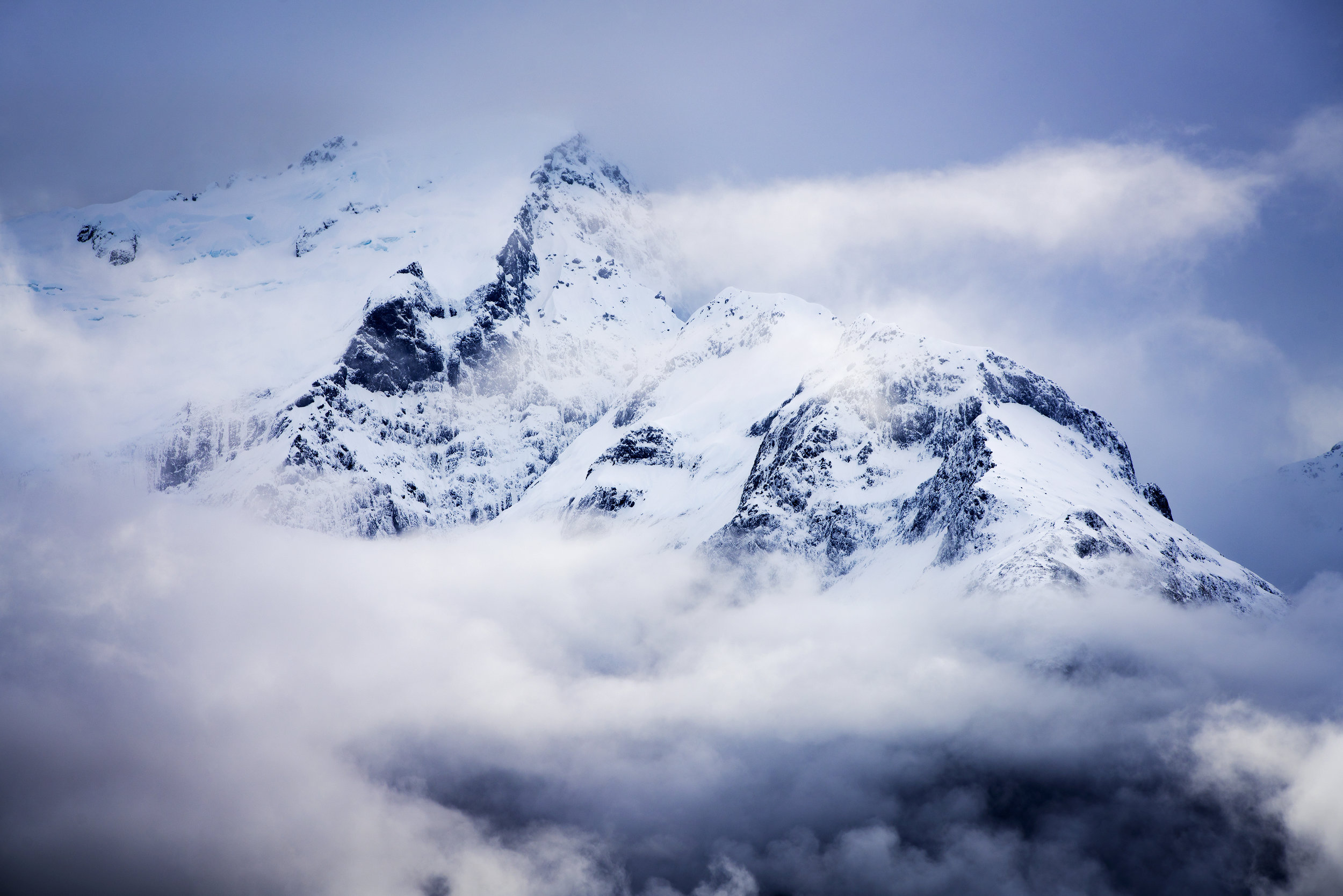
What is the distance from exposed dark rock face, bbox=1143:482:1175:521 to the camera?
7382 inches

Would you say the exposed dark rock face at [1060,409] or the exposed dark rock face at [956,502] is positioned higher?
the exposed dark rock face at [1060,409]

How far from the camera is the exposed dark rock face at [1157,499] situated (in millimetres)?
187500

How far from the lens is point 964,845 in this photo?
199750 mm

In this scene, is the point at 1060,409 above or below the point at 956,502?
above

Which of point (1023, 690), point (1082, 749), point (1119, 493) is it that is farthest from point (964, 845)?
point (1119, 493)

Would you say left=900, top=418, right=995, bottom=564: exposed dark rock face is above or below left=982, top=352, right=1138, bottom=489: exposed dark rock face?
below

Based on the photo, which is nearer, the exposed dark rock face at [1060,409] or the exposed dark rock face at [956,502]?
the exposed dark rock face at [956,502]

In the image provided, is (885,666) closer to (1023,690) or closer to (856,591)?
(856,591)

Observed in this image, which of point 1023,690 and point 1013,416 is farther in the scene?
point 1013,416

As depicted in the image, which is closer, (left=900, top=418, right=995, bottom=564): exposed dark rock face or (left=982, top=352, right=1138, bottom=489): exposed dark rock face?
(left=900, top=418, right=995, bottom=564): exposed dark rock face

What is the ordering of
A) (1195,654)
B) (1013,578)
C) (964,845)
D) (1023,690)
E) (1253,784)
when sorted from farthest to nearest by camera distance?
(964,845) < (1253,784) < (1023,690) < (1195,654) < (1013,578)

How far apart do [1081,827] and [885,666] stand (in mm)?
52994

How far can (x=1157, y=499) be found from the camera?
623 ft

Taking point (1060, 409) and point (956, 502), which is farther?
point (1060, 409)
